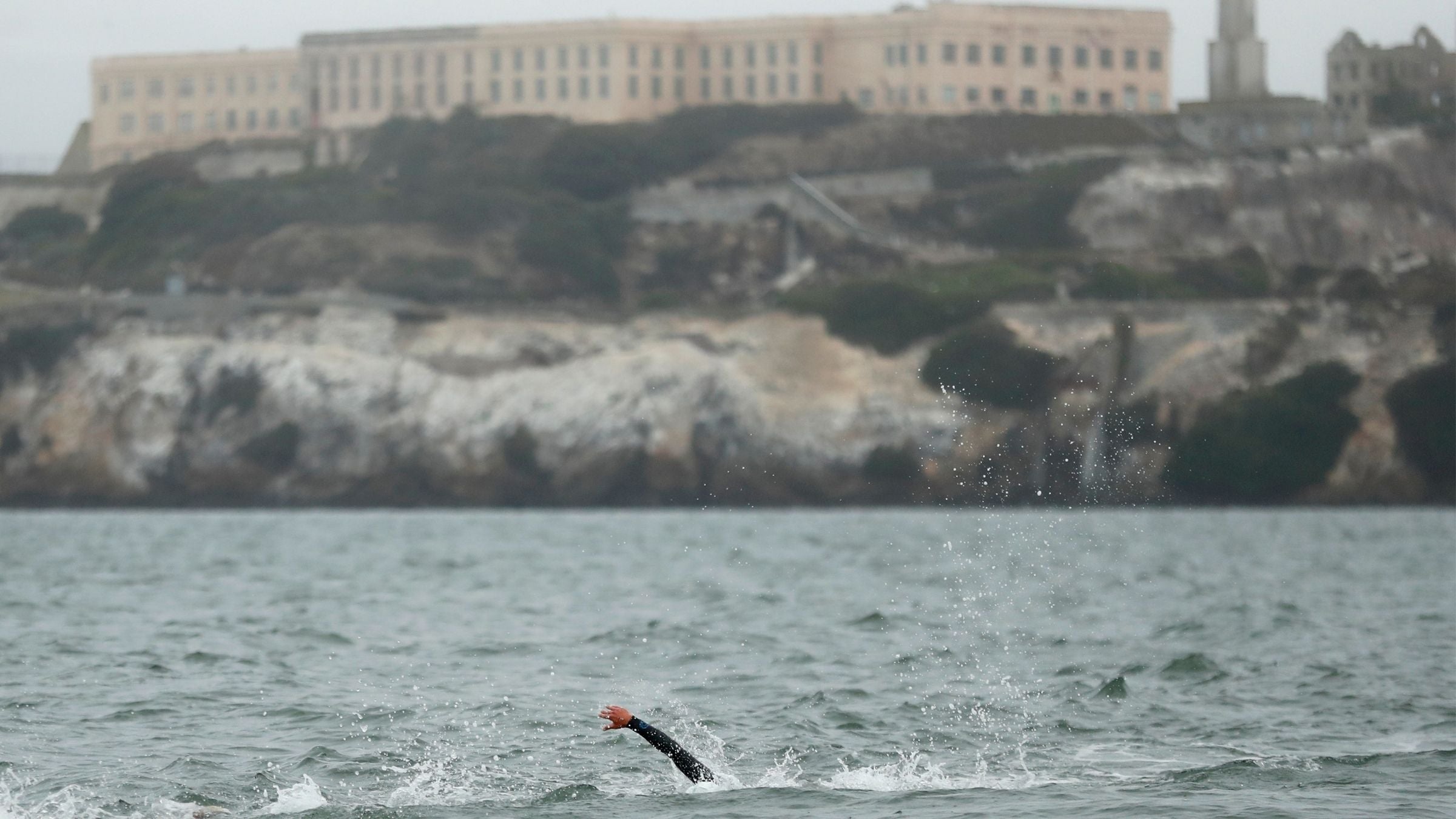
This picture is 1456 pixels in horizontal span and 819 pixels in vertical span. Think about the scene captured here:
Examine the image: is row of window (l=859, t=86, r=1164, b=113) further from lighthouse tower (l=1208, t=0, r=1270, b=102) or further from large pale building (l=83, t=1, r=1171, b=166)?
lighthouse tower (l=1208, t=0, r=1270, b=102)

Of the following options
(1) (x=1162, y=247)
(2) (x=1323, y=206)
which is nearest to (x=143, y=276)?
(1) (x=1162, y=247)

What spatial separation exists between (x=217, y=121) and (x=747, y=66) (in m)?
41.5

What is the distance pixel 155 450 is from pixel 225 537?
1346 inches

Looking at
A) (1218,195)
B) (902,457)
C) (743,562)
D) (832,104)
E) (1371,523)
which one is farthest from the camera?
(832,104)

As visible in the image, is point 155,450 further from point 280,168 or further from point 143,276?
point 280,168

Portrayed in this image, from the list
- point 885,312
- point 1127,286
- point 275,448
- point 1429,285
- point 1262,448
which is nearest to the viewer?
point 1262,448

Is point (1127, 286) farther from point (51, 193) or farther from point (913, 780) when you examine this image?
point (913, 780)

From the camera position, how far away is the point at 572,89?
15512 centimetres

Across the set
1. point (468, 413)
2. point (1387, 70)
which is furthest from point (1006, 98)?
point (468, 413)

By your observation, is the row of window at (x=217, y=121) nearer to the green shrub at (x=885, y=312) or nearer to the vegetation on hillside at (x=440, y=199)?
the vegetation on hillside at (x=440, y=199)

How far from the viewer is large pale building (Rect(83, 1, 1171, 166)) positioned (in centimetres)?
15212

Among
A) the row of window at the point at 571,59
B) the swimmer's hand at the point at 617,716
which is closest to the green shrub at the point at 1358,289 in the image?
the row of window at the point at 571,59

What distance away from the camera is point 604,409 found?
104m

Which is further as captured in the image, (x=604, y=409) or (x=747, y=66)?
(x=747, y=66)
